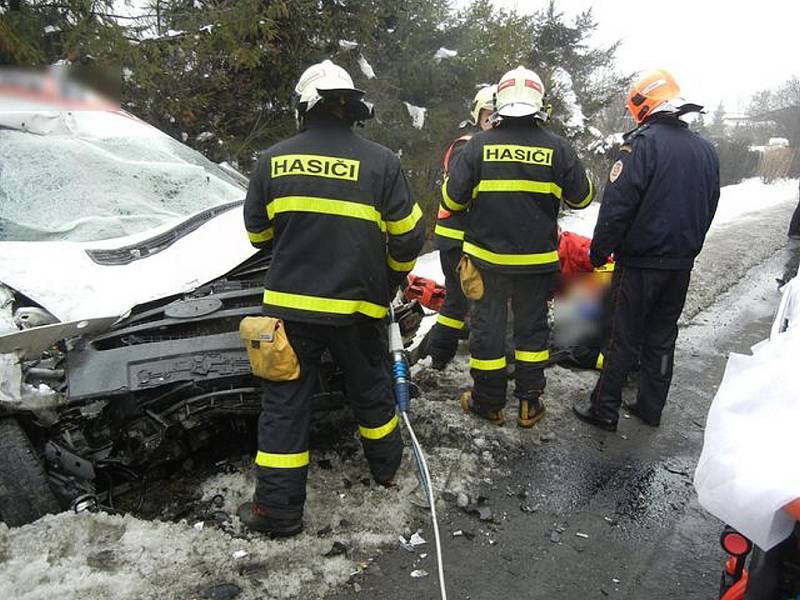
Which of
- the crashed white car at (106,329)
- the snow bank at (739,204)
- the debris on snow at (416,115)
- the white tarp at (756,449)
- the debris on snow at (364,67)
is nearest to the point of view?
the white tarp at (756,449)

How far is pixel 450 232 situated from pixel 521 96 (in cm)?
121

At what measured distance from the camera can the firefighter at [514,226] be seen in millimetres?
3547

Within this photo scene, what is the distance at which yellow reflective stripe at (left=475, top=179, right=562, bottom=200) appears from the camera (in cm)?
356

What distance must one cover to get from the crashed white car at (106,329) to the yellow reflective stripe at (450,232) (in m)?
1.13

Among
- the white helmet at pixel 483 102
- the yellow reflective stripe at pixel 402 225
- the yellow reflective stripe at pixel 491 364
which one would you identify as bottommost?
the yellow reflective stripe at pixel 491 364

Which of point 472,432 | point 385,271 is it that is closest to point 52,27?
point 385,271

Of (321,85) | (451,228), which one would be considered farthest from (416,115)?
(321,85)

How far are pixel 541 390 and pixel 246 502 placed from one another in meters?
1.91

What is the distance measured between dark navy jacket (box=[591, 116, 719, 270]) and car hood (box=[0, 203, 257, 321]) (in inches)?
86.1

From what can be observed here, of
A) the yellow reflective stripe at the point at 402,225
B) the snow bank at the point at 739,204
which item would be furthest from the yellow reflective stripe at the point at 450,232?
the snow bank at the point at 739,204

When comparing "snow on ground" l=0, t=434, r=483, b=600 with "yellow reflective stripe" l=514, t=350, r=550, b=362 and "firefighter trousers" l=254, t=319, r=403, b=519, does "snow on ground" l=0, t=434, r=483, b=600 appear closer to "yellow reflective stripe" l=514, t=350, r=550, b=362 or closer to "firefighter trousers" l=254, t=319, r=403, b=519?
"firefighter trousers" l=254, t=319, r=403, b=519

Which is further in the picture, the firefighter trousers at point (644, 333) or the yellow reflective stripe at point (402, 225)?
the firefighter trousers at point (644, 333)

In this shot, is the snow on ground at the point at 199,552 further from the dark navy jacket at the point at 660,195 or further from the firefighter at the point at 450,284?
the dark navy jacket at the point at 660,195

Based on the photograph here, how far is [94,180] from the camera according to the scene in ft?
11.8
